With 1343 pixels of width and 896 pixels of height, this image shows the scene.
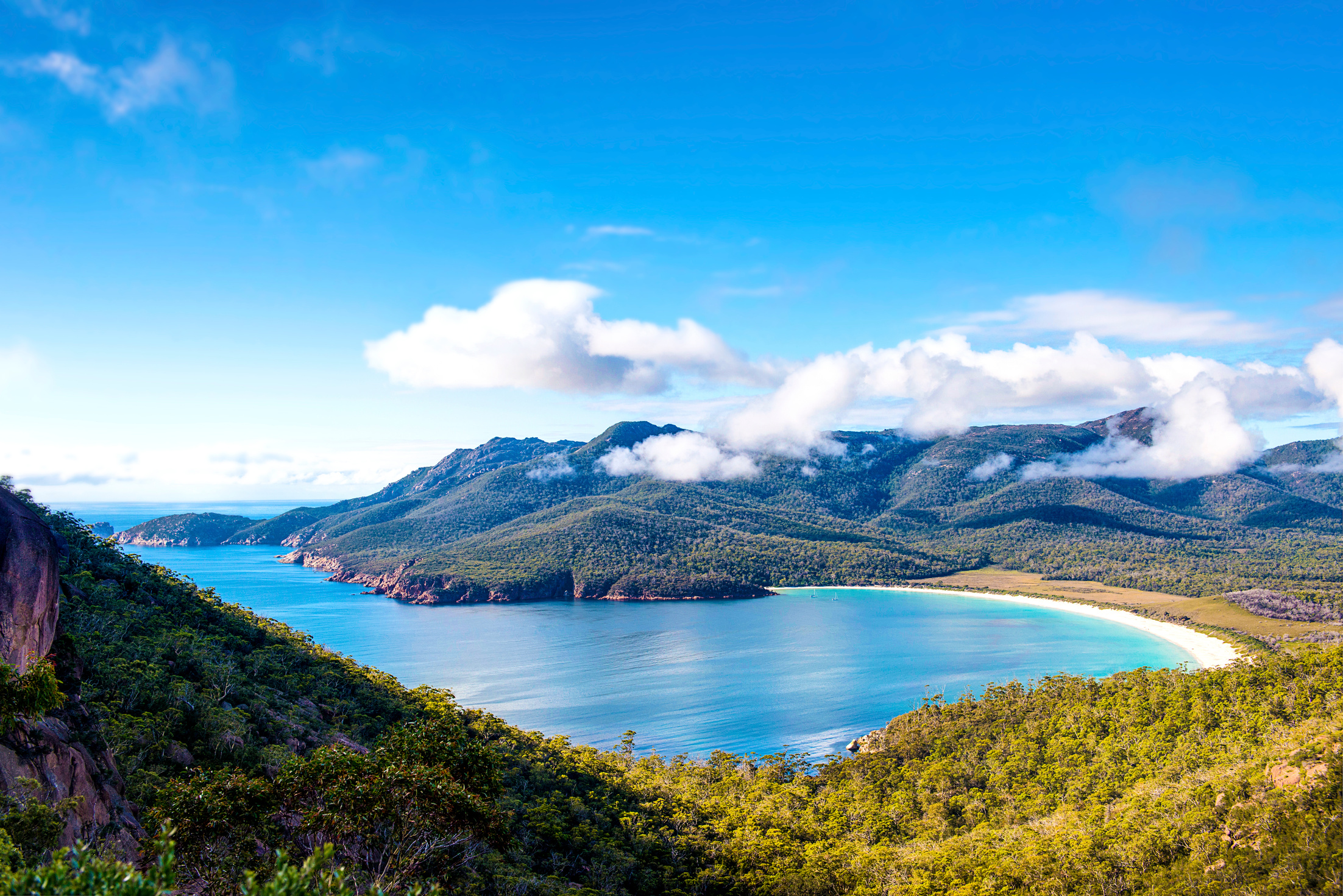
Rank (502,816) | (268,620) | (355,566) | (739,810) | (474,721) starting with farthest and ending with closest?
(355,566) → (268,620) → (474,721) → (739,810) → (502,816)

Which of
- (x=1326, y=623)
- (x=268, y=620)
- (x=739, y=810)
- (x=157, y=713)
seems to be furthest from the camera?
(x=1326, y=623)

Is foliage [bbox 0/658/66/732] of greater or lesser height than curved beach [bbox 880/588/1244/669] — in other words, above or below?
above

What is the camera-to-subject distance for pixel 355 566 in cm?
18112

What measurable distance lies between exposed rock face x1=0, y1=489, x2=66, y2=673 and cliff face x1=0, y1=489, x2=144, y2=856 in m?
0.02

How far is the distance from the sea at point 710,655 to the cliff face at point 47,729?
45606 millimetres

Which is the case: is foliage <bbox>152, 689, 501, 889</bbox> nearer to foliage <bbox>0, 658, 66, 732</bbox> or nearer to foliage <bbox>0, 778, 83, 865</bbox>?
foliage <bbox>0, 778, 83, 865</bbox>

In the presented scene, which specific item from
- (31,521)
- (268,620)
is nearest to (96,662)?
(31,521)

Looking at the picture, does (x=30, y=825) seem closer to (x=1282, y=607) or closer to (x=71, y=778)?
(x=71, y=778)

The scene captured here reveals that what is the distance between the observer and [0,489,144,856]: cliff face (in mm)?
16484

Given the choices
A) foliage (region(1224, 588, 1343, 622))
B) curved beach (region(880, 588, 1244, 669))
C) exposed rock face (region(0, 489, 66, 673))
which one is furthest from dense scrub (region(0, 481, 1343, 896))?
foliage (region(1224, 588, 1343, 622))

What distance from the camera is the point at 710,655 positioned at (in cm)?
10194

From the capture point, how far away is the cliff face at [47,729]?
54.1 ft

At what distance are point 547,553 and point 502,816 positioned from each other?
164746mm

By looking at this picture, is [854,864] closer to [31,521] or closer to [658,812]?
[658,812]
